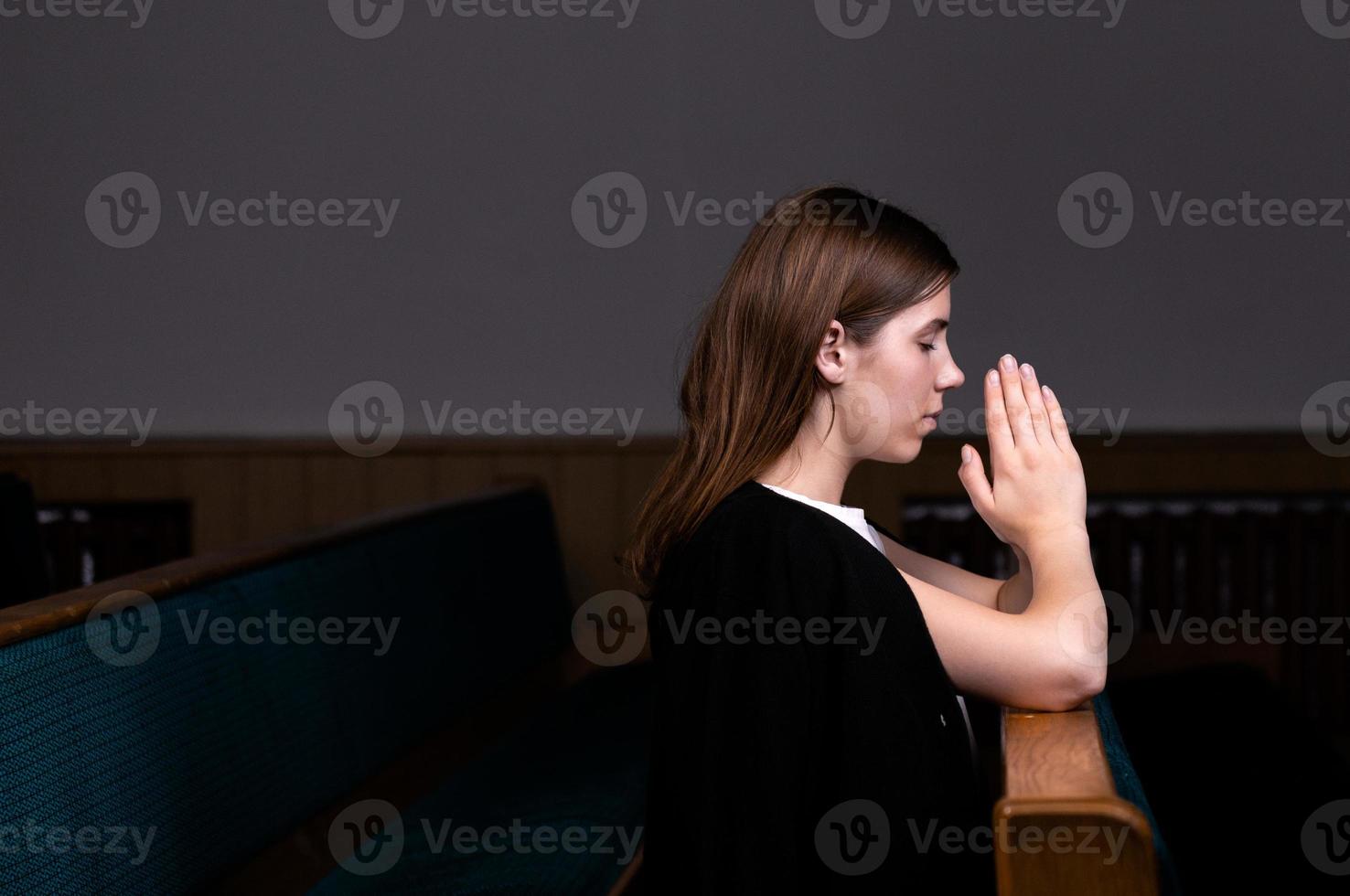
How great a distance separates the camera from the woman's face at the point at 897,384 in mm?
1352

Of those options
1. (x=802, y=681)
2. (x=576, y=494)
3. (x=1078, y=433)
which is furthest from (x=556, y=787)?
(x=1078, y=433)

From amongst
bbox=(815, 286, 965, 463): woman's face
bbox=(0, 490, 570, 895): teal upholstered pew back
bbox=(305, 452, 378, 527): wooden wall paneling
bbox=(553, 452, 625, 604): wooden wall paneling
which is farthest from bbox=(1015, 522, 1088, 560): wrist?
bbox=(305, 452, 378, 527): wooden wall paneling

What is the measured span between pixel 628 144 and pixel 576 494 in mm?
952

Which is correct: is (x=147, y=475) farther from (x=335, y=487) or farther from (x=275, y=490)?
(x=335, y=487)

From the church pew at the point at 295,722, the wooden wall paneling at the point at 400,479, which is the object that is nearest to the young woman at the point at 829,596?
the church pew at the point at 295,722

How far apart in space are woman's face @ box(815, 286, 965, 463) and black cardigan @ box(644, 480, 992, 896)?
6.7 inches

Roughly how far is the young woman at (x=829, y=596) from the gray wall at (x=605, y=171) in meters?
2.13

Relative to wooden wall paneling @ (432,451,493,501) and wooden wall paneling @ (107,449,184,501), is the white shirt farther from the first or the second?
wooden wall paneling @ (107,449,184,501)

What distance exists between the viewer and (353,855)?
191 cm

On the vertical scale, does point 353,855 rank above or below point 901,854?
below

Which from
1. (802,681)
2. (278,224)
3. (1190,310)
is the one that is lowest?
(802,681)

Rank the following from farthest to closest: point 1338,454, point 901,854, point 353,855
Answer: point 1338,454 → point 353,855 → point 901,854

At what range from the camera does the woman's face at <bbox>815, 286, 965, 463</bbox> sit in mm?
1352

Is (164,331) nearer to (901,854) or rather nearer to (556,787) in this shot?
(556,787)
